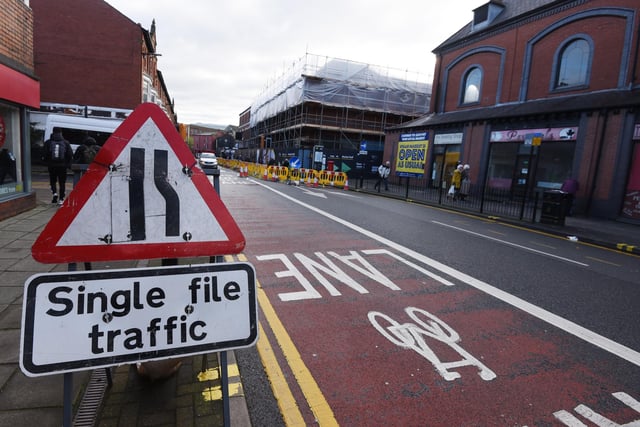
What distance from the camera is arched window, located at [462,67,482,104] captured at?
877 inches

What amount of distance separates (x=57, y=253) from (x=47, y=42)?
30726 mm

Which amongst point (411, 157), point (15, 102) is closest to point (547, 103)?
point (411, 157)

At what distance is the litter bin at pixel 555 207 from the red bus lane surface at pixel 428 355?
8.36 m

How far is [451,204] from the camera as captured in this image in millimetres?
16641

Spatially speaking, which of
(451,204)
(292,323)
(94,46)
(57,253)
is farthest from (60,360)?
(94,46)

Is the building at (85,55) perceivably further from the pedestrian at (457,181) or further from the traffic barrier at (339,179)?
the pedestrian at (457,181)

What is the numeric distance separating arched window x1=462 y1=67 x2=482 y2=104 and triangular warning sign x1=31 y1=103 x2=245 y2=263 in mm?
23435

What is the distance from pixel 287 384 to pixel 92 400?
4.45 feet

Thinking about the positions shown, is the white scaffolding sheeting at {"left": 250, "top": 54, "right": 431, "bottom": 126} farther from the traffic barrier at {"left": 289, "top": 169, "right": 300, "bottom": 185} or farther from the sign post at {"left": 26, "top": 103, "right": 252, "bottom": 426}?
the sign post at {"left": 26, "top": 103, "right": 252, "bottom": 426}

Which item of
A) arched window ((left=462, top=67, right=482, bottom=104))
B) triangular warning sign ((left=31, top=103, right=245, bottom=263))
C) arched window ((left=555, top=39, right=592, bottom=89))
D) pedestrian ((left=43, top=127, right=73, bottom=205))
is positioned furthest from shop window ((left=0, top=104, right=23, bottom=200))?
arched window ((left=462, top=67, right=482, bottom=104))

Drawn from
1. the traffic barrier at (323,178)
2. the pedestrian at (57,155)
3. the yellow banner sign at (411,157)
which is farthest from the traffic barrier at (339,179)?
the pedestrian at (57,155)

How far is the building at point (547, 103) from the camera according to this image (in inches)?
558

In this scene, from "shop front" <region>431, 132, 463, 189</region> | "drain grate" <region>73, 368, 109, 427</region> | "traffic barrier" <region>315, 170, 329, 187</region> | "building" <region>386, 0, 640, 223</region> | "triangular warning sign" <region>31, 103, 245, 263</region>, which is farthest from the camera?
"traffic barrier" <region>315, 170, 329, 187</region>

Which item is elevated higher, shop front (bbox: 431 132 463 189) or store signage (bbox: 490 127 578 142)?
store signage (bbox: 490 127 578 142)
